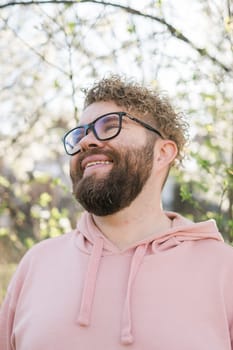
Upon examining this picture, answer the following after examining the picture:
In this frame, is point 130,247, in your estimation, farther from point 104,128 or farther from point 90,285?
point 104,128

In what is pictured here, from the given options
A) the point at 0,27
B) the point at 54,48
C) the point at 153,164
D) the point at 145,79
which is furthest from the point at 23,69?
the point at 153,164

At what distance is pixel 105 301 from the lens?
2.30m

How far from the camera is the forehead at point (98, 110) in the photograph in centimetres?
256

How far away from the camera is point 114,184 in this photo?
2.41 m

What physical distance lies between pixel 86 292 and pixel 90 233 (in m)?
0.30

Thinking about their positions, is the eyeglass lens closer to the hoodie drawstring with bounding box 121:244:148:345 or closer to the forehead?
the forehead

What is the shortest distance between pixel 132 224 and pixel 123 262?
6.5 inches

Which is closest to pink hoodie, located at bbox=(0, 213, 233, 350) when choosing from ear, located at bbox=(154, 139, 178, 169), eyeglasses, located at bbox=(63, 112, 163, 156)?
ear, located at bbox=(154, 139, 178, 169)

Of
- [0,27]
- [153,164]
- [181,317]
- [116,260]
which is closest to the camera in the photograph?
[181,317]

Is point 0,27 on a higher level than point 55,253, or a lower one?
higher

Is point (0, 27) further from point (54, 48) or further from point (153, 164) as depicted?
point (153, 164)

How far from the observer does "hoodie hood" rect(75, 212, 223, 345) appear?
228 centimetres

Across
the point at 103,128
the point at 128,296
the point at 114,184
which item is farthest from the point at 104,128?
the point at 128,296

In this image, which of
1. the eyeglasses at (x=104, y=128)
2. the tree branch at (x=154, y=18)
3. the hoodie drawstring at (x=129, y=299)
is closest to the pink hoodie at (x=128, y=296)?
the hoodie drawstring at (x=129, y=299)
